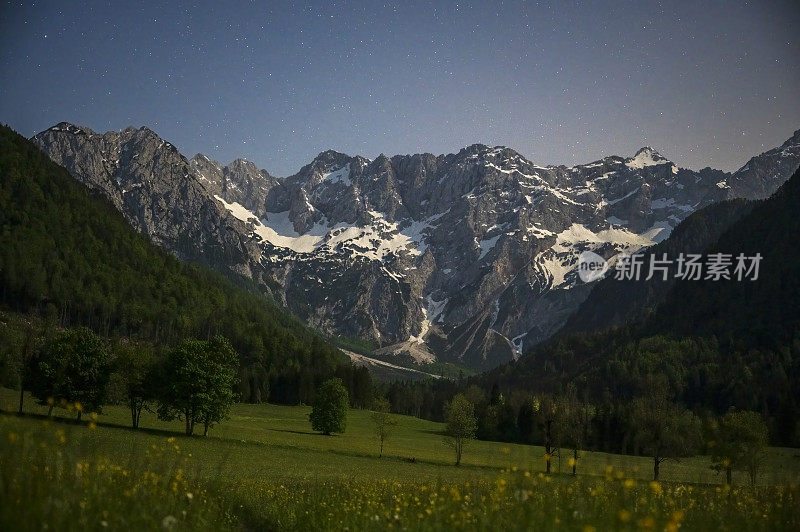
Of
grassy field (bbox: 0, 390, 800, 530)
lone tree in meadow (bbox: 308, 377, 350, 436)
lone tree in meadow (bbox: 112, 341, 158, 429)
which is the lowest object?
lone tree in meadow (bbox: 308, 377, 350, 436)

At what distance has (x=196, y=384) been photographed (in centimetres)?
7100

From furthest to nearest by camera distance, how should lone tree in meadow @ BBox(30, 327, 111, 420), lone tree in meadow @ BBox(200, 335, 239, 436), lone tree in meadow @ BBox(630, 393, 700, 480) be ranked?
lone tree in meadow @ BBox(200, 335, 239, 436), lone tree in meadow @ BBox(630, 393, 700, 480), lone tree in meadow @ BBox(30, 327, 111, 420)

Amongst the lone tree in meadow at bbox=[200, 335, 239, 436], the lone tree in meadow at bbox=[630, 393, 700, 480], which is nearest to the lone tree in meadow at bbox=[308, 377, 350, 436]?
the lone tree in meadow at bbox=[200, 335, 239, 436]

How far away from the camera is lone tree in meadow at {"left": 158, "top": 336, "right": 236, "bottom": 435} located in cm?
7094

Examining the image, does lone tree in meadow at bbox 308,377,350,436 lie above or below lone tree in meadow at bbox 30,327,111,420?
below

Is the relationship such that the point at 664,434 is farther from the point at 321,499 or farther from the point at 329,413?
the point at 321,499

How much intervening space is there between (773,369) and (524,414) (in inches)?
3525

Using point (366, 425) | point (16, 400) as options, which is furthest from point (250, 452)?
point (366, 425)

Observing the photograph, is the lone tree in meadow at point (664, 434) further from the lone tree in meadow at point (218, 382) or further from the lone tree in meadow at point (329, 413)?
the lone tree in meadow at point (329, 413)

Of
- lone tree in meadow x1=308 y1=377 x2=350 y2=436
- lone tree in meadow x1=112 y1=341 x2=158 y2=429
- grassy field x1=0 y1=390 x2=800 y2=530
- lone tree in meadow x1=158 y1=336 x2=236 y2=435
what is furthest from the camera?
lone tree in meadow x1=308 y1=377 x2=350 y2=436

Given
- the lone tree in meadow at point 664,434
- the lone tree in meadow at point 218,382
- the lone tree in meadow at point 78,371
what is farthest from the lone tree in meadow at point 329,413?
the lone tree in meadow at point 664,434

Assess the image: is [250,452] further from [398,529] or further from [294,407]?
[294,407]

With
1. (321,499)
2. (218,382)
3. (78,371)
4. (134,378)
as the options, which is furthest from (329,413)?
(321,499)

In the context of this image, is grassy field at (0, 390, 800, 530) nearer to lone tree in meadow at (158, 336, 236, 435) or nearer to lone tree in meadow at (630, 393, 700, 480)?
lone tree in meadow at (158, 336, 236, 435)
